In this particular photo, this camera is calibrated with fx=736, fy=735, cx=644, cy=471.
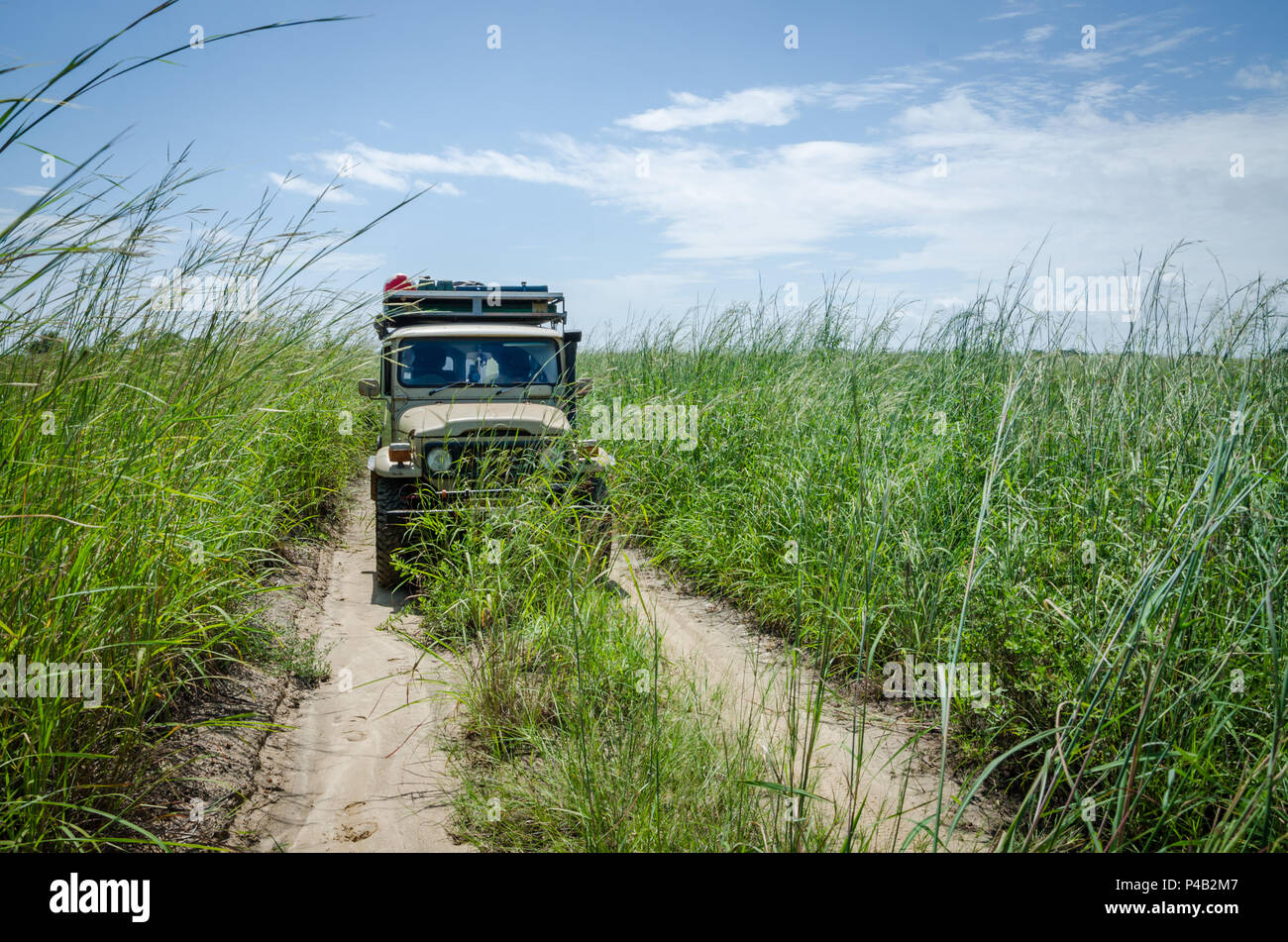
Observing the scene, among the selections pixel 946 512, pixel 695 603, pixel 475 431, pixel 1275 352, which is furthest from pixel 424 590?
pixel 1275 352

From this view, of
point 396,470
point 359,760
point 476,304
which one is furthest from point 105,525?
point 476,304

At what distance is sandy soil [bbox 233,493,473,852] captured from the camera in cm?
275

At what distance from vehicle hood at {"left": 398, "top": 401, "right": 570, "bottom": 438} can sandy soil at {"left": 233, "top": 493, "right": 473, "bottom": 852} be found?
1.37 meters

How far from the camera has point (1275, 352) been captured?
3779 mm

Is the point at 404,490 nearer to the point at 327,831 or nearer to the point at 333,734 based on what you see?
the point at 333,734

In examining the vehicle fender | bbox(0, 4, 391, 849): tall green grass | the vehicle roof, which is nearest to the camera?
bbox(0, 4, 391, 849): tall green grass

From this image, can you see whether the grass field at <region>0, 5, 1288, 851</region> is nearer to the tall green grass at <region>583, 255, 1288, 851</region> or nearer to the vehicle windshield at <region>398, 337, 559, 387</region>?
the tall green grass at <region>583, 255, 1288, 851</region>

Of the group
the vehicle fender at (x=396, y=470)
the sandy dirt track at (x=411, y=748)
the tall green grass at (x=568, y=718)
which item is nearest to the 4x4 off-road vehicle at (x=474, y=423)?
the vehicle fender at (x=396, y=470)

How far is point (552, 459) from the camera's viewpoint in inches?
188

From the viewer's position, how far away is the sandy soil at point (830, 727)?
8.54ft

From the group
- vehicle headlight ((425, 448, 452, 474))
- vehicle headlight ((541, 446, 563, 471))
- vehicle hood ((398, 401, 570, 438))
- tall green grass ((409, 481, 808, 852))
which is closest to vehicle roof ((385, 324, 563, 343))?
vehicle hood ((398, 401, 570, 438))

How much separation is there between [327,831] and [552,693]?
1017mm

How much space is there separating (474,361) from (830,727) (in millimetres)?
4102

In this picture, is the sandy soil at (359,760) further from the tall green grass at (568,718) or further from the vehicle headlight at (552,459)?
the vehicle headlight at (552,459)
